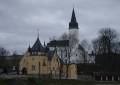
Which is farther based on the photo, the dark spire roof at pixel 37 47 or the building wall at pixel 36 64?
the building wall at pixel 36 64

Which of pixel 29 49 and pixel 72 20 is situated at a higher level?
pixel 72 20

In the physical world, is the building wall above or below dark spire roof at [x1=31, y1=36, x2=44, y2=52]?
below

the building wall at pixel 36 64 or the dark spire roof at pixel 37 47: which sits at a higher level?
the dark spire roof at pixel 37 47

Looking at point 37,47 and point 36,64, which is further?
point 36,64

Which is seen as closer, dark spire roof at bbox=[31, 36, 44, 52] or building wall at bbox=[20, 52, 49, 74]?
dark spire roof at bbox=[31, 36, 44, 52]

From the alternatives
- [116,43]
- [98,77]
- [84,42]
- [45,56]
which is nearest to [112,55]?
[116,43]

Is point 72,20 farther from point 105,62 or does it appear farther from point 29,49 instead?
point 29,49

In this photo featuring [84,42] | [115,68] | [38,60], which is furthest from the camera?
[84,42]

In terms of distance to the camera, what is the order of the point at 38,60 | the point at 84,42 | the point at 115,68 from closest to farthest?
the point at 38,60, the point at 115,68, the point at 84,42

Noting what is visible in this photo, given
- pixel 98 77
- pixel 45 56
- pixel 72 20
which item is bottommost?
pixel 98 77

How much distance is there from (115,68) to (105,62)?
5.31 meters

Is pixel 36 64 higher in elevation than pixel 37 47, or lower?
lower

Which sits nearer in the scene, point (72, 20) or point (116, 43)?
point (116, 43)

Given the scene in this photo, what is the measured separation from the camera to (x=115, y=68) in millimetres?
103750
